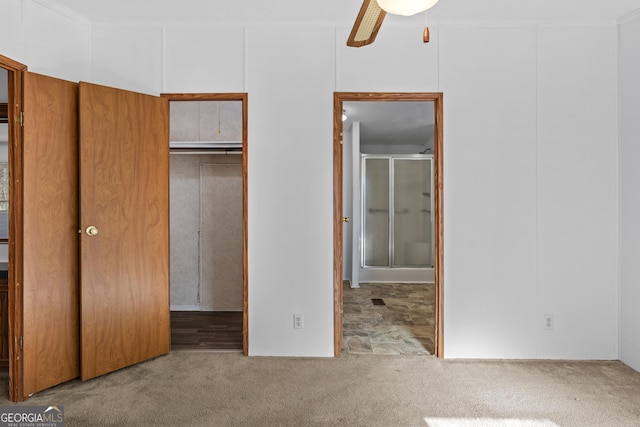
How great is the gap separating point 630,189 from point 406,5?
99.7 inches

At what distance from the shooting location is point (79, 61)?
2.80m

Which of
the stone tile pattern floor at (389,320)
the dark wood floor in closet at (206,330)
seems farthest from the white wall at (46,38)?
the stone tile pattern floor at (389,320)

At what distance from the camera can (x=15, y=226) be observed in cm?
229

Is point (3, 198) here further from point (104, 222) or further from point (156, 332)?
point (156, 332)

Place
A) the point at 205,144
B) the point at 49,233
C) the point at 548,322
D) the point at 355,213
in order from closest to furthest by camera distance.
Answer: the point at 49,233, the point at 548,322, the point at 205,144, the point at 355,213

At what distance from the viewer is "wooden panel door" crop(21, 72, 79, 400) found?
230cm

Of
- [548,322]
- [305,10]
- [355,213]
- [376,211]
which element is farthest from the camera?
[376,211]

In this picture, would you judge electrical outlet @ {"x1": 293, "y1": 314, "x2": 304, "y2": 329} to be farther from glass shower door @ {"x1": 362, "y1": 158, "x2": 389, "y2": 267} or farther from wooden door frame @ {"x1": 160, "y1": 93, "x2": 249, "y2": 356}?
glass shower door @ {"x1": 362, "y1": 158, "x2": 389, "y2": 267}

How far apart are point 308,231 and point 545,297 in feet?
6.13

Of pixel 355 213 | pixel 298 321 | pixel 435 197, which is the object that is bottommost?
pixel 298 321

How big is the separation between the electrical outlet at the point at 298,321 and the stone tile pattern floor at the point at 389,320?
0.43 metres

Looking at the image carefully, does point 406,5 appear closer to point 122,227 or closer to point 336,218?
point 336,218

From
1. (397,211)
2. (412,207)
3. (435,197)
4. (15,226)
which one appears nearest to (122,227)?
(15,226)

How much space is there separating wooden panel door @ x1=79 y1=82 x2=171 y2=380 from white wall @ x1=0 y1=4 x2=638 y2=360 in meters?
0.43
